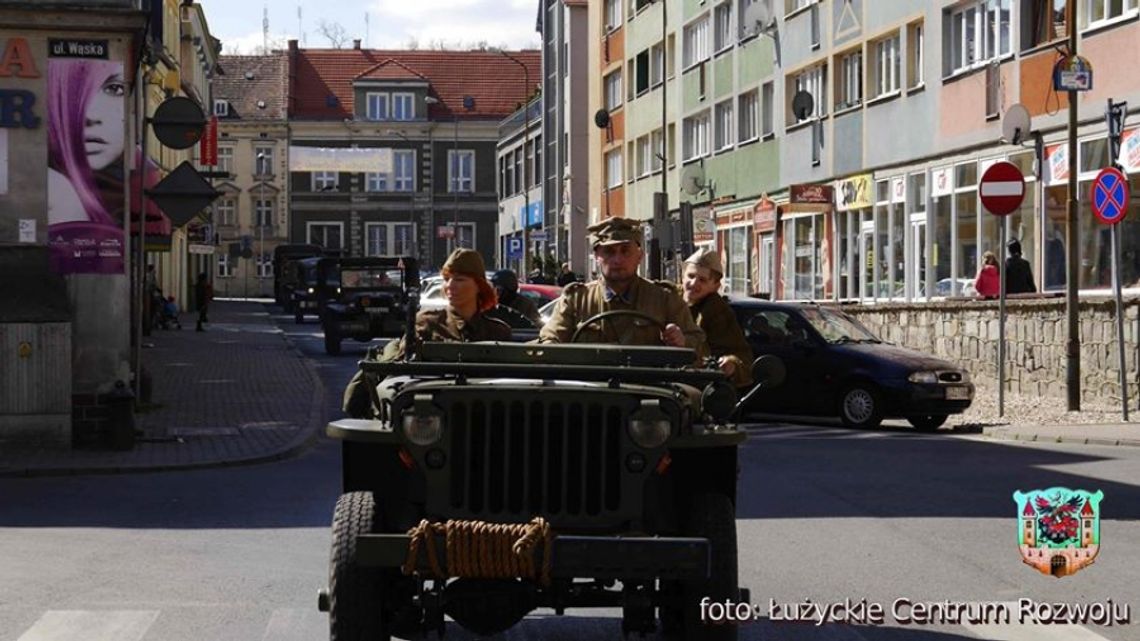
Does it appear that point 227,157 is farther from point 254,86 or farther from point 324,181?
point 324,181

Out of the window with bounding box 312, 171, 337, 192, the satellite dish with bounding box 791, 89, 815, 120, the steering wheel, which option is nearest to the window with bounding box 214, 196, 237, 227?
the window with bounding box 312, 171, 337, 192

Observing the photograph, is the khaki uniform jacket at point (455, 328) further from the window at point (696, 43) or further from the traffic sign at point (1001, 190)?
the window at point (696, 43)

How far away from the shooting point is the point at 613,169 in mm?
73688

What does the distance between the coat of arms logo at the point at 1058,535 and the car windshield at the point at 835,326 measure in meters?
11.9

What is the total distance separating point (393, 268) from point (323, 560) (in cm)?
3168

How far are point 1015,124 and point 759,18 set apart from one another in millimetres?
19184

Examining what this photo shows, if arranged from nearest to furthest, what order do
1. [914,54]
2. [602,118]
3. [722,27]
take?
[914,54] < [722,27] < [602,118]

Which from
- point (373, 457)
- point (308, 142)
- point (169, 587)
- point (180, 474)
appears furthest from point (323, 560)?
point (308, 142)

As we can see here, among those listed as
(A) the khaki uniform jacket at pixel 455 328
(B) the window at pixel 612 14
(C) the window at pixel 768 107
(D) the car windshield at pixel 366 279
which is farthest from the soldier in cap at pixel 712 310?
(B) the window at pixel 612 14

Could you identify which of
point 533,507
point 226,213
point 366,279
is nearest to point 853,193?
point 366,279

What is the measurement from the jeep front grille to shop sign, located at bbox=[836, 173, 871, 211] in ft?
115

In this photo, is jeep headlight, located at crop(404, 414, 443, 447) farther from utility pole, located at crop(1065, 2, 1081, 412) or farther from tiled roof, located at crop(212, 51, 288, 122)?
tiled roof, located at crop(212, 51, 288, 122)

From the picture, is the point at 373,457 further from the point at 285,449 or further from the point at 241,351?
the point at 241,351

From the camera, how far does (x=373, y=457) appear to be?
7.96 metres
